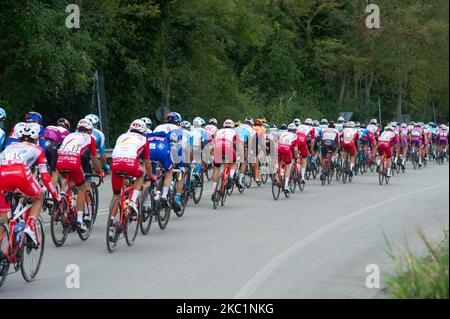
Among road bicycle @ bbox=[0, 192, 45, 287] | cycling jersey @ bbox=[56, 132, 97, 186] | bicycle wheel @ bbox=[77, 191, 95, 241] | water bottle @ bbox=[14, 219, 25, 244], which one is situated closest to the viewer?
road bicycle @ bbox=[0, 192, 45, 287]

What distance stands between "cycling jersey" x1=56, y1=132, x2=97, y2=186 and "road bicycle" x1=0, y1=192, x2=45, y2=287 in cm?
247

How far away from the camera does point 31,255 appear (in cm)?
1091

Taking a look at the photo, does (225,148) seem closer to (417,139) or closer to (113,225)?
(113,225)

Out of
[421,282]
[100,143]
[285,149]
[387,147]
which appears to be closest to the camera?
[421,282]

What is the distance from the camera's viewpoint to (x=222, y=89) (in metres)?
52.3

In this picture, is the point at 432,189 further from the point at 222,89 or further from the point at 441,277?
the point at 222,89

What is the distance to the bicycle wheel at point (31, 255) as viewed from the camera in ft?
34.6

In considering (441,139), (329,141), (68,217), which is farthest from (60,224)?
(441,139)

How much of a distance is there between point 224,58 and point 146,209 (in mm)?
43114

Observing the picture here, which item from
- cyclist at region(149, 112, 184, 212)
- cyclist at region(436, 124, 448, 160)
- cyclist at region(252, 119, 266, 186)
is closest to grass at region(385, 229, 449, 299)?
cyclist at region(149, 112, 184, 212)

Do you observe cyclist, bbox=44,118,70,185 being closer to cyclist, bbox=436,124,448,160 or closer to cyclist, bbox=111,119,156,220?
cyclist, bbox=111,119,156,220

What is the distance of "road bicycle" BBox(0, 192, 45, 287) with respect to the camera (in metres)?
10.1

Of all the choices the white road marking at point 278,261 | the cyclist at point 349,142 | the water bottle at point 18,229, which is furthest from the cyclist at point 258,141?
the water bottle at point 18,229
